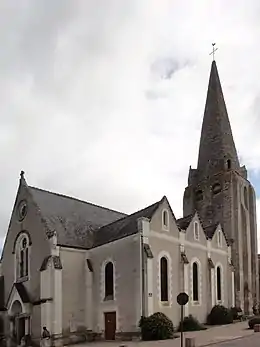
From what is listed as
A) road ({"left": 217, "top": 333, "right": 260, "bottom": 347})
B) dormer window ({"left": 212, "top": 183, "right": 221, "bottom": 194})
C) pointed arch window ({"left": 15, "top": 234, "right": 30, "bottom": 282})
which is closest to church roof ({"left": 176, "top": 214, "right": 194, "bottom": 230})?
dormer window ({"left": 212, "top": 183, "right": 221, "bottom": 194})

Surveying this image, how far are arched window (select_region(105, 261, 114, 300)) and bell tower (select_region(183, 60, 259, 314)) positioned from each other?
55.9ft

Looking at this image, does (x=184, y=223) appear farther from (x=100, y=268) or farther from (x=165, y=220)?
(x=100, y=268)

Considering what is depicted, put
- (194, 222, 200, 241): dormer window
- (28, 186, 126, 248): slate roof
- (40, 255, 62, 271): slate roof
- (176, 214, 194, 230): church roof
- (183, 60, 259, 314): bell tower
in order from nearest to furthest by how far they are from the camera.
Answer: (40, 255, 62, 271): slate roof → (28, 186, 126, 248): slate roof → (176, 214, 194, 230): church roof → (194, 222, 200, 241): dormer window → (183, 60, 259, 314): bell tower

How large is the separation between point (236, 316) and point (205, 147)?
67.4 ft

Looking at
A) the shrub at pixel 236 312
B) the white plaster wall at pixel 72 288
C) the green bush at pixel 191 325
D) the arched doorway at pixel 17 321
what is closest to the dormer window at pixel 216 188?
the shrub at pixel 236 312

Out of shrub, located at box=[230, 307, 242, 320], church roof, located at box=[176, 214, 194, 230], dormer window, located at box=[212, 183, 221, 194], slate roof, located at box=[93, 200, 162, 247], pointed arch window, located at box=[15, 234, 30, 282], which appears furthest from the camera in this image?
dormer window, located at box=[212, 183, 221, 194]

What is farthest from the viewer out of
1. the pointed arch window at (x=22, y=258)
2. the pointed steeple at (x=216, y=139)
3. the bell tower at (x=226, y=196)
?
the pointed steeple at (x=216, y=139)

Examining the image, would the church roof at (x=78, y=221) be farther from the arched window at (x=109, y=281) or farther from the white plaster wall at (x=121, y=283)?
the arched window at (x=109, y=281)

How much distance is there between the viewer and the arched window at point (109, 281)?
36156 millimetres

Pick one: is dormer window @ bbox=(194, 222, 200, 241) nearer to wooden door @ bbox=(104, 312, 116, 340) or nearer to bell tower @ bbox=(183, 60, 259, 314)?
bell tower @ bbox=(183, 60, 259, 314)

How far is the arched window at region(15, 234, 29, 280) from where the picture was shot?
39062mm

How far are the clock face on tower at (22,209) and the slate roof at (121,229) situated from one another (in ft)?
20.2

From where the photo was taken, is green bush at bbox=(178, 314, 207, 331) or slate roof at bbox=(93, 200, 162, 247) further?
slate roof at bbox=(93, 200, 162, 247)

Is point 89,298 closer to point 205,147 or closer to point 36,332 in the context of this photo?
point 36,332
